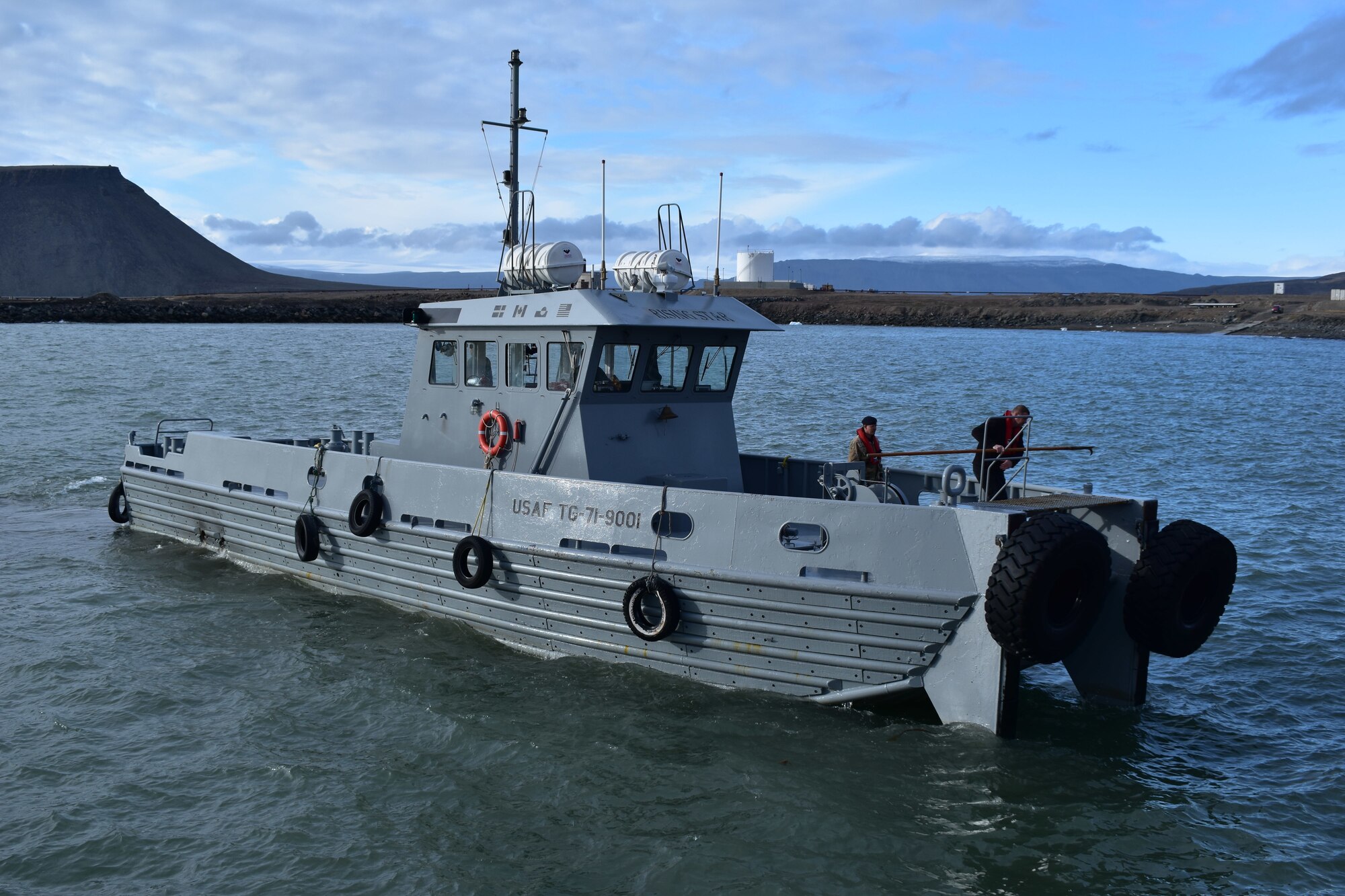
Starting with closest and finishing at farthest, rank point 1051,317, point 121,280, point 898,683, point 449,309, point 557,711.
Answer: point 898,683
point 557,711
point 449,309
point 1051,317
point 121,280

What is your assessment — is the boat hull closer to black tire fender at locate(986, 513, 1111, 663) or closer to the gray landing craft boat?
the gray landing craft boat

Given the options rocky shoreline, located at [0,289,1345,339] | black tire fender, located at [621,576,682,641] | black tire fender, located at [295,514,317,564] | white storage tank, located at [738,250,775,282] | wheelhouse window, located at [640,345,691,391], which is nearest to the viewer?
black tire fender, located at [621,576,682,641]

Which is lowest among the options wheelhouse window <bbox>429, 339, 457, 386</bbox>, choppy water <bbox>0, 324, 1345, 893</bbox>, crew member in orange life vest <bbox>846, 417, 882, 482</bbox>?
choppy water <bbox>0, 324, 1345, 893</bbox>

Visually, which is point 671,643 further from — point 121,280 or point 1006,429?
point 121,280

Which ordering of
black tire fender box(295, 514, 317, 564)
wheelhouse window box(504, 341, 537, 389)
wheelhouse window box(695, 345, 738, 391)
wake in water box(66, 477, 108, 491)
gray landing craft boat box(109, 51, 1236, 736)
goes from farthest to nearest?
wake in water box(66, 477, 108, 491) → black tire fender box(295, 514, 317, 564) → wheelhouse window box(695, 345, 738, 391) → wheelhouse window box(504, 341, 537, 389) → gray landing craft boat box(109, 51, 1236, 736)

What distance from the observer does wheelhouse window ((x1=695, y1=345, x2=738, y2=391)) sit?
989 cm

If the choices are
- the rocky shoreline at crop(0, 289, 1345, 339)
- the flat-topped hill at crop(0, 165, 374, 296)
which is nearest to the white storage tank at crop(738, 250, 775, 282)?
the rocky shoreline at crop(0, 289, 1345, 339)

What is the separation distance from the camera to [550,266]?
9.88 metres

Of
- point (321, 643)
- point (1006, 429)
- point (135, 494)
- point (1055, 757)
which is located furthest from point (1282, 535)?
point (135, 494)

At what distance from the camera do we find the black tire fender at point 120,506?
13914 mm

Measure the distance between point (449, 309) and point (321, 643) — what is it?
3.41 metres

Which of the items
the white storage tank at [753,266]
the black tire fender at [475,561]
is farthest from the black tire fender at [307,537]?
the white storage tank at [753,266]

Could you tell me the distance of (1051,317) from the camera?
104562mm

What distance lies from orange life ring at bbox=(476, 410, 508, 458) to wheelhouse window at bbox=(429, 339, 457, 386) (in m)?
0.83
